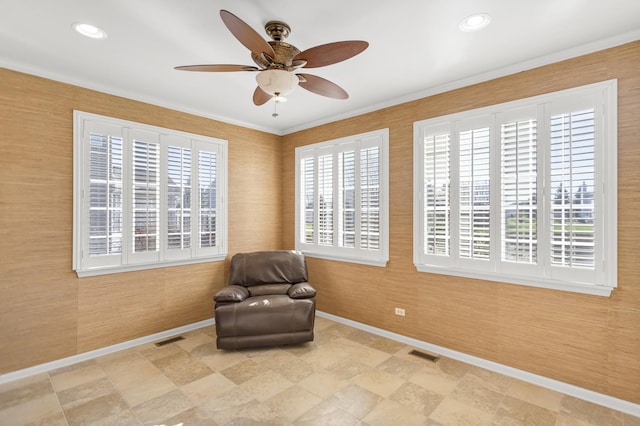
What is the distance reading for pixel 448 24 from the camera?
215 centimetres

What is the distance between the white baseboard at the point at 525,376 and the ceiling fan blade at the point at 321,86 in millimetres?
2706

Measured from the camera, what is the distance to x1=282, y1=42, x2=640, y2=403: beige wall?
2281 millimetres

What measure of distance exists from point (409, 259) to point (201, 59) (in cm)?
286

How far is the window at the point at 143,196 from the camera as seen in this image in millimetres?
3104

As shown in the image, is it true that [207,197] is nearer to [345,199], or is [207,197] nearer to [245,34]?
[345,199]

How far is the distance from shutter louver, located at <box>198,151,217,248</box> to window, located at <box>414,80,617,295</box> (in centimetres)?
259

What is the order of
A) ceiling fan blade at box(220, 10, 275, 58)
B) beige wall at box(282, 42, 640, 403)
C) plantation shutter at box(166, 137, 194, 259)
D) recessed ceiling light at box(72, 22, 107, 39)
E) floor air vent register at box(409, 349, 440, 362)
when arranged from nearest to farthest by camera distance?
ceiling fan blade at box(220, 10, 275, 58) → recessed ceiling light at box(72, 22, 107, 39) → beige wall at box(282, 42, 640, 403) → floor air vent register at box(409, 349, 440, 362) → plantation shutter at box(166, 137, 194, 259)

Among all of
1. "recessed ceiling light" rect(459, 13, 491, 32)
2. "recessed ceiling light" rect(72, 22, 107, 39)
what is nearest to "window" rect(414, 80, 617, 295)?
"recessed ceiling light" rect(459, 13, 491, 32)

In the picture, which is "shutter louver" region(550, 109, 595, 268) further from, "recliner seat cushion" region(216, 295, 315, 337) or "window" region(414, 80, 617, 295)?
"recliner seat cushion" region(216, 295, 315, 337)

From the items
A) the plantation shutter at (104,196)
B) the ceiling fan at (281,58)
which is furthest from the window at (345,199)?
the plantation shutter at (104,196)

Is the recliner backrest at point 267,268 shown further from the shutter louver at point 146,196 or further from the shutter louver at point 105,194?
the shutter louver at point 105,194

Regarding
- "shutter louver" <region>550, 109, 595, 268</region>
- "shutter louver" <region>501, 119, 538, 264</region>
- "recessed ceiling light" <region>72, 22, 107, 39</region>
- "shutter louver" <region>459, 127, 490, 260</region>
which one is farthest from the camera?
"shutter louver" <region>459, 127, 490, 260</region>

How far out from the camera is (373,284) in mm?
3809

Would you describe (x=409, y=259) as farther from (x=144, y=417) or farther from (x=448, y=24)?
(x=144, y=417)
